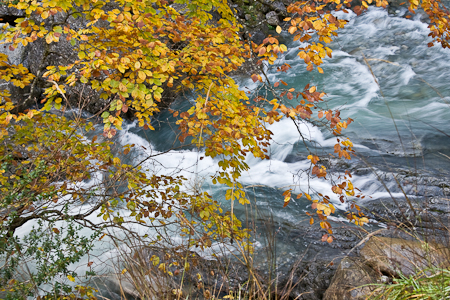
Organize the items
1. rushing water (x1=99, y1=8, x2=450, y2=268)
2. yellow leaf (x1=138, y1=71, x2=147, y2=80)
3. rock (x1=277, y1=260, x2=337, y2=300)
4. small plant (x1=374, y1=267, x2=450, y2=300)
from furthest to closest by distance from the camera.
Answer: rushing water (x1=99, y1=8, x2=450, y2=268) < rock (x1=277, y1=260, x2=337, y2=300) < yellow leaf (x1=138, y1=71, x2=147, y2=80) < small plant (x1=374, y1=267, x2=450, y2=300)

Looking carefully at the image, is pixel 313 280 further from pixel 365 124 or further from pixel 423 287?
pixel 365 124

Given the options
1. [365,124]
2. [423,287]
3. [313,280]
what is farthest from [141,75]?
[365,124]

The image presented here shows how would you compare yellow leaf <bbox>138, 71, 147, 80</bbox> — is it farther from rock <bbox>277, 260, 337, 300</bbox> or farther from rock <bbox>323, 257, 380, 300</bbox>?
rock <bbox>277, 260, 337, 300</bbox>

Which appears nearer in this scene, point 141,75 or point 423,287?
point 423,287

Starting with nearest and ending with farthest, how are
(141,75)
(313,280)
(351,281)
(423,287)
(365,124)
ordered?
(423,287)
(141,75)
(351,281)
(313,280)
(365,124)

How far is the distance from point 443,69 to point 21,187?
29.4 feet

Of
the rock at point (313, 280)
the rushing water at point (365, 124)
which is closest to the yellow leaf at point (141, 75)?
the rushing water at point (365, 124)

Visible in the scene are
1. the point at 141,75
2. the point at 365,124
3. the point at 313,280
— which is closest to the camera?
the point at 141,75

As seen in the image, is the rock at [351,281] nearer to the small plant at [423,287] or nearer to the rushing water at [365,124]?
the small plant at [423,287]

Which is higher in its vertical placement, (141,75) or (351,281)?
(141,75)

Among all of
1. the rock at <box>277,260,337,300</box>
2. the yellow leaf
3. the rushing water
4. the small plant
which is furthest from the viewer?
the rushing water

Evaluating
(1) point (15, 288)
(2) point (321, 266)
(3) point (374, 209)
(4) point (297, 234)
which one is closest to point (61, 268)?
(1) point (15, 288)

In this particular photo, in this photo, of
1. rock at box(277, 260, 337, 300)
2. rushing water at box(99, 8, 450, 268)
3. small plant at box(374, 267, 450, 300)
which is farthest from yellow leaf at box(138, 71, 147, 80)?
rock at box(277, 260, 337, 300)

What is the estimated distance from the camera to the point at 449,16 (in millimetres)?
3473
